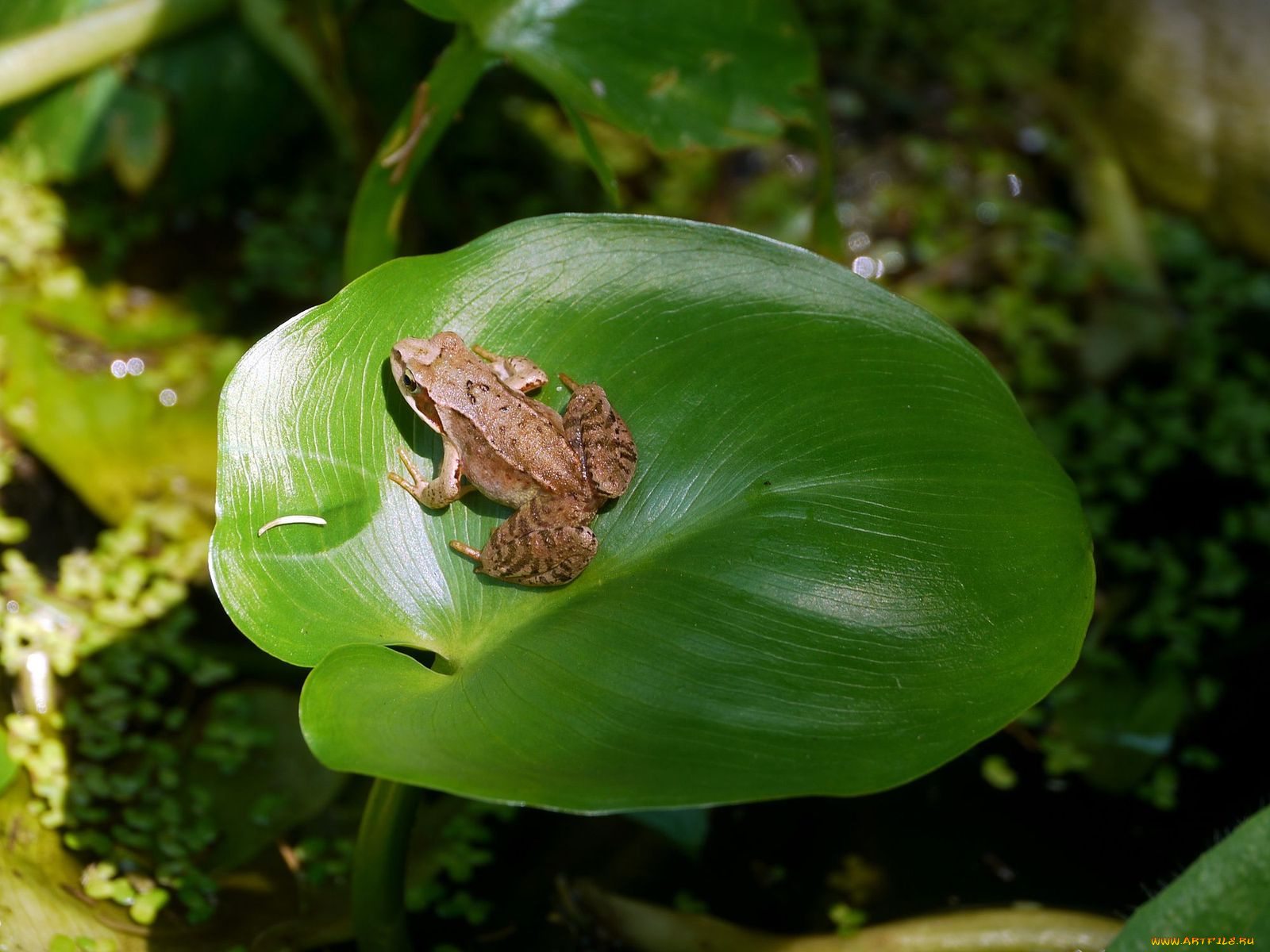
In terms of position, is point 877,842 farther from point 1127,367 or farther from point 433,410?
point 1127,367

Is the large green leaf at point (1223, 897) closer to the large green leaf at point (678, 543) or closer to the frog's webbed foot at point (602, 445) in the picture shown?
the large green leaf at point (678, 543)

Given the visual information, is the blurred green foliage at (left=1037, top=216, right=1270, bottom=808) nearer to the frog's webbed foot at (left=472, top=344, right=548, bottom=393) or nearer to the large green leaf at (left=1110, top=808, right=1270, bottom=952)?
the large green leaf at (left=1110, top=808, right=1270, bottom=952)

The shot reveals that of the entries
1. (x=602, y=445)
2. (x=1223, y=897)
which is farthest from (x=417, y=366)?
(x=1223, y=897)

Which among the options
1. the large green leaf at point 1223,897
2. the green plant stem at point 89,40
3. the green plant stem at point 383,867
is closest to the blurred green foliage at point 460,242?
the green plant stem at point 89,40

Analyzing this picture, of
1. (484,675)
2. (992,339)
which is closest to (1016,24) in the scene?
(992,339)

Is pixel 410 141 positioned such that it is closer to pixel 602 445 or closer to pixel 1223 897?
pixel 602 445

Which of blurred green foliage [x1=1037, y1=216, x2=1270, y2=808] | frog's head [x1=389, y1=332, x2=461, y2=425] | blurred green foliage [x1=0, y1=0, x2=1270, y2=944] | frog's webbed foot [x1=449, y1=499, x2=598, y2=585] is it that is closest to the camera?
frog's webbed foot [x1=449, y1=499, x2=598, y2=585]

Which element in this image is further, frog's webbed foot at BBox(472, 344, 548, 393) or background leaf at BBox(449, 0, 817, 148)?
background leaf at BBox(449, 0, 817, 148)

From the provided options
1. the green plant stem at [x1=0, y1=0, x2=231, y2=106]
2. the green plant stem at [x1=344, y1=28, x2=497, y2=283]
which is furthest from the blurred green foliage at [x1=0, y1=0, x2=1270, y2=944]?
the green plant stem at [x1=344, y1=28, x2=497, y2=283]
